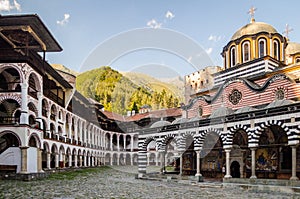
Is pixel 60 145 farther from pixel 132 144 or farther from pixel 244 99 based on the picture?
pixel 132 144

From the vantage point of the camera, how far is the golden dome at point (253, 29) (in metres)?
27.7

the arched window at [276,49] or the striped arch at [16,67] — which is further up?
the arched window at [276,49]

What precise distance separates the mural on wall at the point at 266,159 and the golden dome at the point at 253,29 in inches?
417

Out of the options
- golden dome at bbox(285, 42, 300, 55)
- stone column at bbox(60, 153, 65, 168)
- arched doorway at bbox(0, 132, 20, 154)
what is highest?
golden dome at bbox(285, 42, 300, 55)

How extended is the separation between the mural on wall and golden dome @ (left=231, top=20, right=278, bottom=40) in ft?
34.7

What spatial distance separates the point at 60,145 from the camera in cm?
3203

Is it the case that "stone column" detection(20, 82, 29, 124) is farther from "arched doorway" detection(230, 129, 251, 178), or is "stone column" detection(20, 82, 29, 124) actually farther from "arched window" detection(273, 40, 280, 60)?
"arched window" detection(273, 40, 280, 60)

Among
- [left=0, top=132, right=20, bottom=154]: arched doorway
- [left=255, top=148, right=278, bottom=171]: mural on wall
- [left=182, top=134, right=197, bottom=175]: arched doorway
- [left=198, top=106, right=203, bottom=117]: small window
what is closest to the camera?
[left=255, top=148, right=278, bottom=171]: mural on wall

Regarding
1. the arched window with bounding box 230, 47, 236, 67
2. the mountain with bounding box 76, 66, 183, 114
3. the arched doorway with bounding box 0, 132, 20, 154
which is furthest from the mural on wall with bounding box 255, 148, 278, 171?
the mountain with bounding box 76, 66, 183, 114

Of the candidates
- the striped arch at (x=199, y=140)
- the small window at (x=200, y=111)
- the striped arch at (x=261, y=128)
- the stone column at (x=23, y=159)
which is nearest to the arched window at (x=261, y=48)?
the small window at (x=200, y=111)

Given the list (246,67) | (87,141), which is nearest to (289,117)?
(246,67)

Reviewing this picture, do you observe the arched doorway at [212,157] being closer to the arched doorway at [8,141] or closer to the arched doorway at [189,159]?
the arched doorway at [189,159]

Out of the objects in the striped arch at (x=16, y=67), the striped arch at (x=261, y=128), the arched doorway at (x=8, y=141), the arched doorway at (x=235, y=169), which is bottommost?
the arched doorway at (x=235, y=169)

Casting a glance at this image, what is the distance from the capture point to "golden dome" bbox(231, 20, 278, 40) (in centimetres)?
2766
